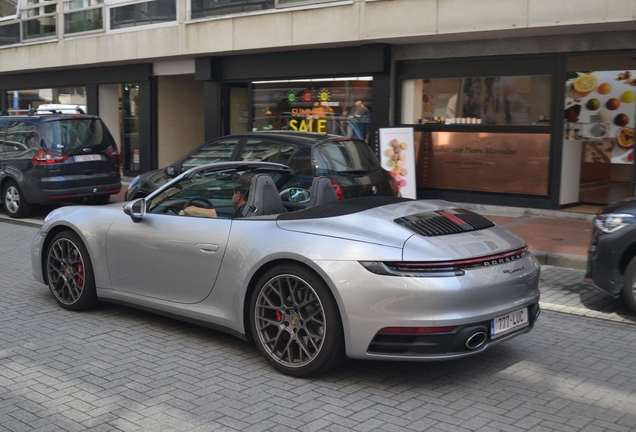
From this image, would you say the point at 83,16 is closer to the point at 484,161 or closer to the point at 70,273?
the point at 484,161

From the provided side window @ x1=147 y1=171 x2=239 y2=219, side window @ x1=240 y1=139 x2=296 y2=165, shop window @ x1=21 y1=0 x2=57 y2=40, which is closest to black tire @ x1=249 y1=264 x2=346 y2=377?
side window @ x1=147 y1=171 x2=239 y2=219

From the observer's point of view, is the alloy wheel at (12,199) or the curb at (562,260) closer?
the curb at (562,260)

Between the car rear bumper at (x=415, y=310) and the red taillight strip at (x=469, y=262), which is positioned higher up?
the red taillight strip at (x=469, y=262)

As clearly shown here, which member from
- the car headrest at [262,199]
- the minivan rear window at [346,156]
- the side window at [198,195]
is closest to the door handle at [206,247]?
the car headrest at [262,199]

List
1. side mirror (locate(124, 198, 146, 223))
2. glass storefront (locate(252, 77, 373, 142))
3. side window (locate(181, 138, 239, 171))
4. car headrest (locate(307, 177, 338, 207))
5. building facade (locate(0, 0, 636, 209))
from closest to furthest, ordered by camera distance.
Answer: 1. car headrest (locate(307, 177, 338, 207))
2. side mirror (locate(124, 198, 146, 223))
3. side window (locate(181, 138, 239, 171))
4. building facade (locate(0, 0, 636, 209))
5. glass storefront (locate(252, 77, 373, 142))

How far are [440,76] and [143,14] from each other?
875 centimetres

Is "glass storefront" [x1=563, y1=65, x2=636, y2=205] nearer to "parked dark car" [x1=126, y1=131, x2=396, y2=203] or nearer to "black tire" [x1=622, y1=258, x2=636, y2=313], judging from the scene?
"parked dark car" [x1=126, y1=131, x2=396, y2=203]

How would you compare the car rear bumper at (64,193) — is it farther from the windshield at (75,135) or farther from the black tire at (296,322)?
the black tire at (296,322)

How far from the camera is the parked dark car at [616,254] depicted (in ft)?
21.9

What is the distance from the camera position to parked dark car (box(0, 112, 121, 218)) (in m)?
13.2

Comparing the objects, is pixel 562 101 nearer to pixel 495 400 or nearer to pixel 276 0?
pixel 276 0

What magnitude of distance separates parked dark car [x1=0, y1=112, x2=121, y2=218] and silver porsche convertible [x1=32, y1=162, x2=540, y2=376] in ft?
23.9

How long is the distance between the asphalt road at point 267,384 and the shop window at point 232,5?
10.4m

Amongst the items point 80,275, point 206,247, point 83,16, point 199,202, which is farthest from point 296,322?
point 83,16
